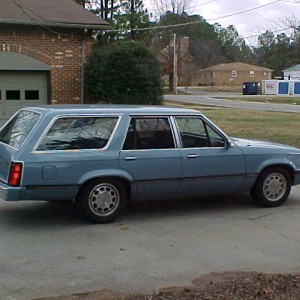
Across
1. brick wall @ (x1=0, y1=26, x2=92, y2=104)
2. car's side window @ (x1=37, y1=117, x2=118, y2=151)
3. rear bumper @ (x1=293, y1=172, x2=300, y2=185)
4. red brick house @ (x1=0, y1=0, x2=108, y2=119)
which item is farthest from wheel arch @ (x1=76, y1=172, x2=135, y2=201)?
brick wall @ (x1=0, y1=26, x2=92, y2=104)

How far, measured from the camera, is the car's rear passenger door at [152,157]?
21.2ft

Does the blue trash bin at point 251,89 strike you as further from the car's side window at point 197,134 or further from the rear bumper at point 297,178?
the car's side window at point 197,134

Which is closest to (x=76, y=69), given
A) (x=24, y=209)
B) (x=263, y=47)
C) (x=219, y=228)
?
(x=24, y=209)

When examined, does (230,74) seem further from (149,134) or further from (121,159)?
(121,159)

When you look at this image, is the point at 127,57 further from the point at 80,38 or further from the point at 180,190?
the point at 180,190

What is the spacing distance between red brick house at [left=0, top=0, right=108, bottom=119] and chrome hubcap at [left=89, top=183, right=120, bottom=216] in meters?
11.5

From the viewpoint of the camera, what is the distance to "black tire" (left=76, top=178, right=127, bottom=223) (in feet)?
20.6

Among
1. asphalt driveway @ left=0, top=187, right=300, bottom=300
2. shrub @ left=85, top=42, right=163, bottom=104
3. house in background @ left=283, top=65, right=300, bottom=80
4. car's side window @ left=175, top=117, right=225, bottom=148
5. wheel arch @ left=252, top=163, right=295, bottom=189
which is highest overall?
house in background @ left=283, top=65, right=300, bottom=80

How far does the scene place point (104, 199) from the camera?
21.0ft

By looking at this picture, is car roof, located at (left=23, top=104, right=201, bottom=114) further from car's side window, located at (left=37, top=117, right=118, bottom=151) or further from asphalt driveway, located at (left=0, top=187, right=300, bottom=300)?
asphalt driveway, located at (left=0, top=187, right=300, bottom=300)

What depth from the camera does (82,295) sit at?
4.23 m

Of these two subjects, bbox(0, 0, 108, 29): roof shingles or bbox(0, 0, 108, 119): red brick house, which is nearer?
bbox(0, 0, 108, 29): roof shingles

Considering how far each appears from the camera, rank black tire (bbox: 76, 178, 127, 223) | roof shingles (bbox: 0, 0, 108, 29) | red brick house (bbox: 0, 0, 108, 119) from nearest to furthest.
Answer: black tire (bbox: 76, 178, 127, 223) → roof shingles (bbox: 0, 0, 108, 29) → red brick house (bbox: 0, 0, 108, 119)

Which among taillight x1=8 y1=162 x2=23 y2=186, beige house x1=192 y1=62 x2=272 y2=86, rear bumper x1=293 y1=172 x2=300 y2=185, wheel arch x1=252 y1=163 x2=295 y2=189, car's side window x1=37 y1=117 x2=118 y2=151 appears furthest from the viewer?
beige house x1=192 y1=62 x2=272 y2=86
